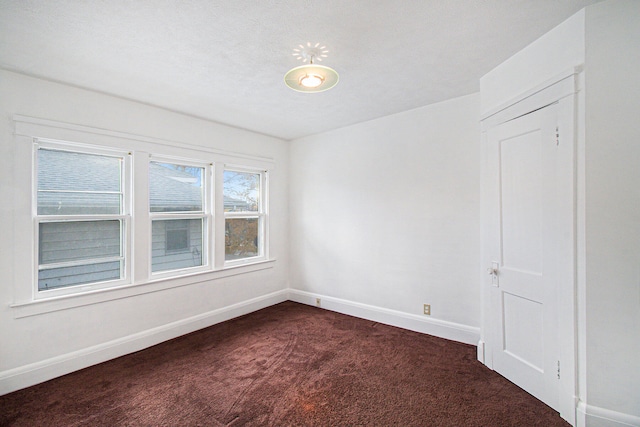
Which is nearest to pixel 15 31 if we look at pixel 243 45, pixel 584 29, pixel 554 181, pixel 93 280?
pixel 243 45

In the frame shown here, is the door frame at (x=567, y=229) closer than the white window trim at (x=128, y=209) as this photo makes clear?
Yes

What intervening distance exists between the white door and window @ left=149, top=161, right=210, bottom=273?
134 inches

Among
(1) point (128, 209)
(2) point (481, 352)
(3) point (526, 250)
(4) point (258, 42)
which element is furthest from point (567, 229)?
(1) point (128, 209)

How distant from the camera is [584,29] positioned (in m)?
1.83

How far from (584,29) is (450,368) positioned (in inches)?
109

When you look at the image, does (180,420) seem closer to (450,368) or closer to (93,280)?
(93,280)

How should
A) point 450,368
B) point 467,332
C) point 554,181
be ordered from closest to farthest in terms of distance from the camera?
1. point 554,181
2. point 450,368
3. point 467,332

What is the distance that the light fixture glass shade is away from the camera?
1.99 meters

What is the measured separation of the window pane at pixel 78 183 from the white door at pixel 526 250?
12.5ft

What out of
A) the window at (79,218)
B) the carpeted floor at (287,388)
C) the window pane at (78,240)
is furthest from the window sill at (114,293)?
the carpeted floor at (287,388)

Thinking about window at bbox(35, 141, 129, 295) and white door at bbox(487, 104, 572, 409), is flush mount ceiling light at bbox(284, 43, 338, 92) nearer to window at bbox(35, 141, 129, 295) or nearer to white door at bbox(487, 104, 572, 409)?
white door at bbox(487, 104, 572, 409)

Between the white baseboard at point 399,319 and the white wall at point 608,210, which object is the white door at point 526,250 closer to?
the white wall at point 608,210

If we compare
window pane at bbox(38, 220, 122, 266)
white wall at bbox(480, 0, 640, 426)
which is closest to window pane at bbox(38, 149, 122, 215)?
window pane at bbox(38, 220, 122, 266)

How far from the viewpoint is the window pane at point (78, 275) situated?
8.86 feet
